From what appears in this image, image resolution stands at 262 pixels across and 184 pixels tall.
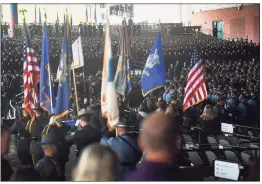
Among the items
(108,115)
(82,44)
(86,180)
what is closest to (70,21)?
(82,44)

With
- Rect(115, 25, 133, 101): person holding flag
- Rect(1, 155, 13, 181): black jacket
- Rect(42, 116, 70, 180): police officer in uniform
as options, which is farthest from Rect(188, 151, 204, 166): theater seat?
Rect(1, 155, 13, 181): black jacket

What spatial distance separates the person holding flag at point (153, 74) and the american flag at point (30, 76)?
55.9 inches

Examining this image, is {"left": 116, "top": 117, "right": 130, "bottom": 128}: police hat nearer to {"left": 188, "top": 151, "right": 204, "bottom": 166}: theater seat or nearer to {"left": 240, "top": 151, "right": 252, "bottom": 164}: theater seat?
{"left": 188, "top": 151, "right": 204, "bottom": 166}: theater seat

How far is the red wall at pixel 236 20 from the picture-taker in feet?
19.3

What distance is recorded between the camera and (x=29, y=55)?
6.29 metres

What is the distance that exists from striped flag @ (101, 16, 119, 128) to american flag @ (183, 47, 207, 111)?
3.53 feet

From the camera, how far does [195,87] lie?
669 centimetres

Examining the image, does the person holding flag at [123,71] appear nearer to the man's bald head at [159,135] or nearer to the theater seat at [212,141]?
the theater seat at [212,141]

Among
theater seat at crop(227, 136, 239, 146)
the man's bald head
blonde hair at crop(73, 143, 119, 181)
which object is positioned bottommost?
theater seat at crop(227, 136, 239, 146)

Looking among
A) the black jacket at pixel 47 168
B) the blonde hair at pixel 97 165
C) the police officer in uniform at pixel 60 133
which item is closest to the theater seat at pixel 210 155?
the police officer in uniform at pixel 60 133

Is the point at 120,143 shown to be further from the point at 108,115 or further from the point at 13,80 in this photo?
the point at 13,80

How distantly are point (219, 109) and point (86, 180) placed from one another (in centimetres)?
408

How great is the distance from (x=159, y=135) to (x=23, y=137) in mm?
3468

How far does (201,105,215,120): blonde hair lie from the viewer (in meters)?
6.62
